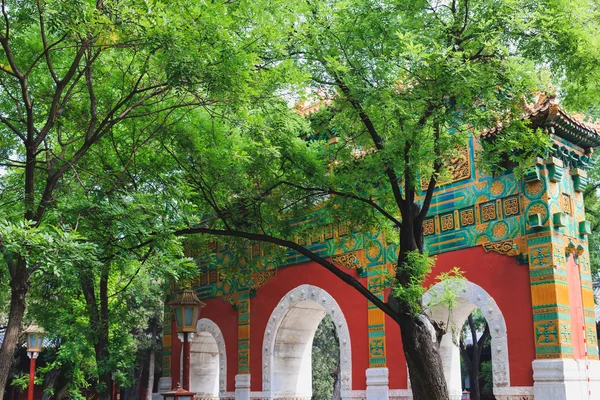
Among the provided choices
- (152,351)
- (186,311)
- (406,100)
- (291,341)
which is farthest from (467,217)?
(152,351)

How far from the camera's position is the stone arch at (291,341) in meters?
13.3

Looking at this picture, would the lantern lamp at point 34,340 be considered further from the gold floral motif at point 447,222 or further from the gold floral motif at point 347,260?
the gold floral motif at point 447,222

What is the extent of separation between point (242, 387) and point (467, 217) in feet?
19.3

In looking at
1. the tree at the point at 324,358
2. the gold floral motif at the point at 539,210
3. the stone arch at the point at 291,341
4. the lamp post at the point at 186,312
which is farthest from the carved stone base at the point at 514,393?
the tree at the point at 324,358

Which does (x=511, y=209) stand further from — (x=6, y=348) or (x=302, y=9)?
(x=6, y=348)

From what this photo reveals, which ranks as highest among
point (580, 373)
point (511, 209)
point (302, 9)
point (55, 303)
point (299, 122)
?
point (302, 9)

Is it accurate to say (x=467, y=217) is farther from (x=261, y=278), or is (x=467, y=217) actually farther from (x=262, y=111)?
A: (x=261, y=278)

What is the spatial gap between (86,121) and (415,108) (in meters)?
4.03

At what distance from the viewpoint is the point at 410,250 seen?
8.04m

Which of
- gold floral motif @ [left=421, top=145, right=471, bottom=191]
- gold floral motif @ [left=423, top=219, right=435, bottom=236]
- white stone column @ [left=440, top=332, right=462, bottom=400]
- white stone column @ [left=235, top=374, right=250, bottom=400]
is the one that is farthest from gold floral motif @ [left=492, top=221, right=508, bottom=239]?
white stone column @ [left=235, top=374, right=250, bottom=400]

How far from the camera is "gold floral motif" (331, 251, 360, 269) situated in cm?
1229

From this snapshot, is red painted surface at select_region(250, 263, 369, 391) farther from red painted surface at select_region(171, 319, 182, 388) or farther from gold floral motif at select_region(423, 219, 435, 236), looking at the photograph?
red painted surface at select_region(171, 319, 182, 388)

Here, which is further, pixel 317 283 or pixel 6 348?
pixel 317 283

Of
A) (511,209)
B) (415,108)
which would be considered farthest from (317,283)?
(415,108)
